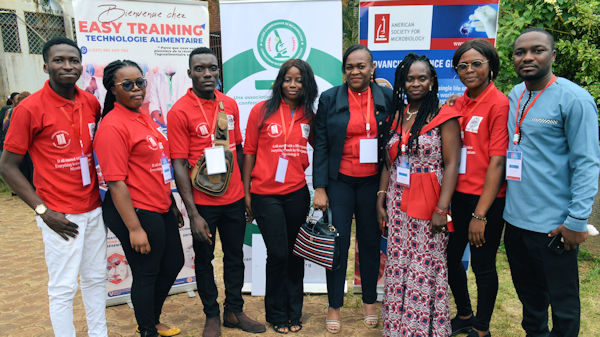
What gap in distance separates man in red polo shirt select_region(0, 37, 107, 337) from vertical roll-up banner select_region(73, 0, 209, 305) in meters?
0.80

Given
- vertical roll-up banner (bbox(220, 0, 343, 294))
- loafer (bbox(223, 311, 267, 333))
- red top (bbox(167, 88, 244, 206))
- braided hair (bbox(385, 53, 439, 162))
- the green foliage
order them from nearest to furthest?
braided hair (bbox(385, 53, 439, 162)) → red top (bbox(167, 88, 244, 206)) → loafer (bbox(223, 311, 267, 333)) → vertical roll-up banner (bbox(220, 0, 343, 294)) → the green foliage

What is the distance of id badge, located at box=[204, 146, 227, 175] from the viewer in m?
2.72

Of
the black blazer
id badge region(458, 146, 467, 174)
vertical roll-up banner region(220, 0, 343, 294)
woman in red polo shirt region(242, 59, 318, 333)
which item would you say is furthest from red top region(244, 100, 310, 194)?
id badge region(458, 146, 467, 174)

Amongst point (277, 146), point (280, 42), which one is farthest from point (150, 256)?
point (280, 42)

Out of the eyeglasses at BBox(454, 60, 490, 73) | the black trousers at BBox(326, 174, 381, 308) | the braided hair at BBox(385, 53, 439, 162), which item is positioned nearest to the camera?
the eyeglasses at BBox(454, 60, 490, 73)

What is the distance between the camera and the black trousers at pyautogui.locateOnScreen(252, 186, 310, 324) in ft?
9.56

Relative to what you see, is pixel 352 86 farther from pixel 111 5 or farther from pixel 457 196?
pixel 111 5

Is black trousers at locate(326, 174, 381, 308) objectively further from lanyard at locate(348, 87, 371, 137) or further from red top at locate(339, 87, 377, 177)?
lanyard at locate(348, 87, 371, 137)

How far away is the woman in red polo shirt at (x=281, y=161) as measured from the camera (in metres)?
2.88

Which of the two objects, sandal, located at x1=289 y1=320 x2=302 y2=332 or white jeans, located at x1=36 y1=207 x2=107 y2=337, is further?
sandal, located at x1=289 y1=320 x2=302 y2=332

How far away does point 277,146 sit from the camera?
288cm

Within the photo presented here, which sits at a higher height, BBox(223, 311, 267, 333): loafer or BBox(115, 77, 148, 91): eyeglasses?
BBox(115, 77, 148, 91): eyeglasses

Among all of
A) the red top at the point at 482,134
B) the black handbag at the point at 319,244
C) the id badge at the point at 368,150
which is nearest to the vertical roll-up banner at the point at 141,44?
the black handbag at the point at 319,244

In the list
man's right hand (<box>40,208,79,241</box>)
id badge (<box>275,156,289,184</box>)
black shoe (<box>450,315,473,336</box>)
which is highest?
id badge (<box>275,156,289,184</box>)
